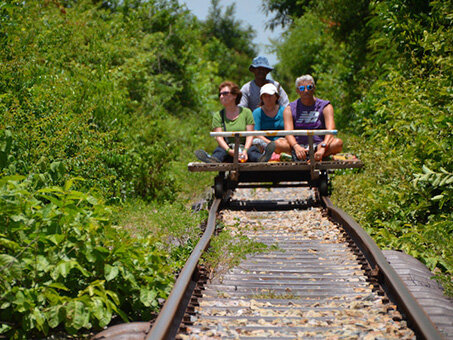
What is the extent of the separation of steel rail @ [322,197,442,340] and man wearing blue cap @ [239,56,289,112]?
398 cm

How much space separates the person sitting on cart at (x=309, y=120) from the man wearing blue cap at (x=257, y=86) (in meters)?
0.92

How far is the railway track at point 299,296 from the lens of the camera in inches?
147

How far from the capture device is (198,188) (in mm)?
12055

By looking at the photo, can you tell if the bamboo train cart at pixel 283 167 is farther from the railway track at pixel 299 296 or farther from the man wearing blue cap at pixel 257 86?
the railway track at pixel 299 296

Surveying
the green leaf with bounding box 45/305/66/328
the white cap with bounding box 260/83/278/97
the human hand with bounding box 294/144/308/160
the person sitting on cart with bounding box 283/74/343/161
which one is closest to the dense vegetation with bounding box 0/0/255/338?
the green leaf with bounding box 45/305/66/328

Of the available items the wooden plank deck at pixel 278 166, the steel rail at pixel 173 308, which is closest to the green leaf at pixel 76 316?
the steel rail at pixel 173 308

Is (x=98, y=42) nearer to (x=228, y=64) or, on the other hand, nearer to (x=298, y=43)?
(x=298, y=43)

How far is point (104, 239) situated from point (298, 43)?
81.2 ft

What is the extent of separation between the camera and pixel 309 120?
8914 millimetres

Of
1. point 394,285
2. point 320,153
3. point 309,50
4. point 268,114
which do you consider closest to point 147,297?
point 394,285

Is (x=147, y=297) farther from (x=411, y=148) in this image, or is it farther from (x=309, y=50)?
(x=309, y=50)

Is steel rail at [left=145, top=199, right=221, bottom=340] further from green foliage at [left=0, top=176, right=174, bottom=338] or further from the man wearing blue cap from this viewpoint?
the man wearing blue cap

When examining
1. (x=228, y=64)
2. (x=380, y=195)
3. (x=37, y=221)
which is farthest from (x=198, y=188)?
(x=228, y=64)

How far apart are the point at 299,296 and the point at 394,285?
2.54 feet
